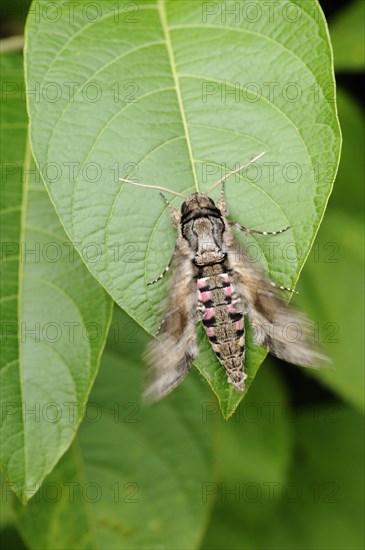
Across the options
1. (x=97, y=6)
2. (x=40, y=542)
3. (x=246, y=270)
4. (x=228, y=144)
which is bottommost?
(x=40, y=542)

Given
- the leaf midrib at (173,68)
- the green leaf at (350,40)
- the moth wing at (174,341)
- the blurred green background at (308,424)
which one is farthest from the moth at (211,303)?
the green leaf at (350,40)

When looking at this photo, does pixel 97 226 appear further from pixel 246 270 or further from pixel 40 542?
pixel 40 542

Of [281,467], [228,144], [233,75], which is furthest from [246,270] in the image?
[281,467]

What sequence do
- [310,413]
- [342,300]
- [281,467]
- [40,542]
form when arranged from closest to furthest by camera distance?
1. [40,542]
2. [342,300]
3. [281,467]
4. [310,413]

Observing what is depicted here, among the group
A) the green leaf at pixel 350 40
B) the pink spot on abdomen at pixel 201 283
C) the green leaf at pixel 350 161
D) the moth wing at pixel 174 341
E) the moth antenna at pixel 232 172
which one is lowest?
the moth wing at pixel 174 341

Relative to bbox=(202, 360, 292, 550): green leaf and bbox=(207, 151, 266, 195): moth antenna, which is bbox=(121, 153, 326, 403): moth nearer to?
bbox=(207, 151, 266, 195): moth antenna

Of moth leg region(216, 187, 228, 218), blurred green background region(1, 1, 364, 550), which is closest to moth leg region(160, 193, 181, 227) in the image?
moth leg region(216, 187, 228, 218)

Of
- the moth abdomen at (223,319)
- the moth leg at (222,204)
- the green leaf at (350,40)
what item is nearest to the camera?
the moth abdomen at (223,319)

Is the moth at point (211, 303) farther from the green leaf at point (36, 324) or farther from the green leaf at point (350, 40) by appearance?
the green leaf at point (350, 40)
